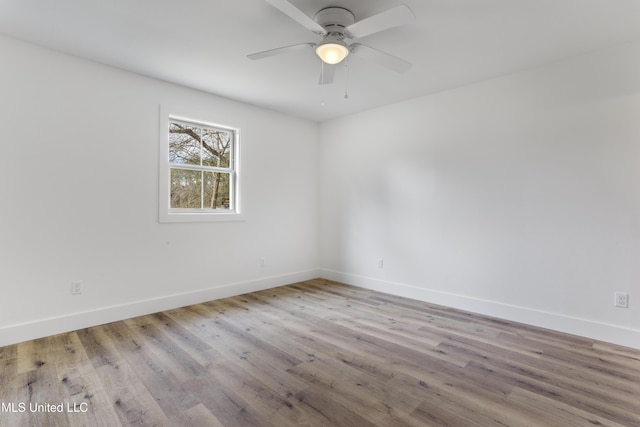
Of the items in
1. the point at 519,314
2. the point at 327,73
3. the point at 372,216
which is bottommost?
the point at 519,314

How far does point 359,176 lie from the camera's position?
4484 mm

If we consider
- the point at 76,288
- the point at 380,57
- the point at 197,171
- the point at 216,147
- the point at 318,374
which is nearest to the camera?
the point at 318,374

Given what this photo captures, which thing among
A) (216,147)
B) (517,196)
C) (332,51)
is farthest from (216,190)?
(517,196)

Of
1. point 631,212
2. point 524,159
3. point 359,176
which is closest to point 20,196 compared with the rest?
point 359,176

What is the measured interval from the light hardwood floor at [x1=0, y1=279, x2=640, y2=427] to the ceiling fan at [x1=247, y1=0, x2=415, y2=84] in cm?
223

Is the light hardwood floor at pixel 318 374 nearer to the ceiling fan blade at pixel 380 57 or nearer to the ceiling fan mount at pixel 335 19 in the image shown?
the ceiling fan blade at pixel 380 57

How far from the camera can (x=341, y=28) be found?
214cm

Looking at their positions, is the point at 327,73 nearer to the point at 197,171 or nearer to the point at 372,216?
the point at 197,171

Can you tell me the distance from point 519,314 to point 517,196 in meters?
1.18

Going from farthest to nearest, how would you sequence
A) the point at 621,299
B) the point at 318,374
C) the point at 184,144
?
the point at 184,144
the point at 621,299
the point at 318,374

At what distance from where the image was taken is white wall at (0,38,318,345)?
2549mm

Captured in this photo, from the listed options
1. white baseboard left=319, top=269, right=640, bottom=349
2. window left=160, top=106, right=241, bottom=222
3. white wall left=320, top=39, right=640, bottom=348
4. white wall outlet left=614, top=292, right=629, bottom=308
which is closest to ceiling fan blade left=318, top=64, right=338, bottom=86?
white wall left=320, top=39, right=640, bottom=348

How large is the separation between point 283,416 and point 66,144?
292 cm

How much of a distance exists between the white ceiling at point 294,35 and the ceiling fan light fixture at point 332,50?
0.24m
